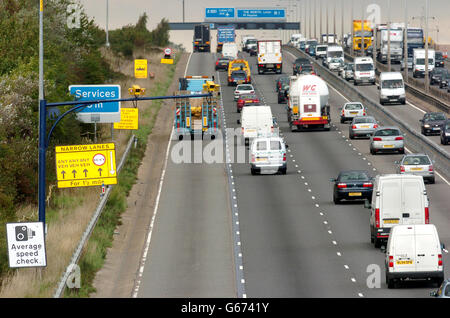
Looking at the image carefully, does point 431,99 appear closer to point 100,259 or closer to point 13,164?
point 13,164

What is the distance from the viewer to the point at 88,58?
93188mm

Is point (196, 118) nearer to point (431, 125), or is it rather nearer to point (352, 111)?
point (352, 111)

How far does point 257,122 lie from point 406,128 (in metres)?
8.34

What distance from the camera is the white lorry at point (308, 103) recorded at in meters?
73.0

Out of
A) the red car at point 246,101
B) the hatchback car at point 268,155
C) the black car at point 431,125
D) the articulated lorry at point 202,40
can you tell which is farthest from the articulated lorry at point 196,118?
the articulated lorry at point 202,40

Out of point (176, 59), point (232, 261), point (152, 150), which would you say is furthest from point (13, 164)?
point (176, 59)

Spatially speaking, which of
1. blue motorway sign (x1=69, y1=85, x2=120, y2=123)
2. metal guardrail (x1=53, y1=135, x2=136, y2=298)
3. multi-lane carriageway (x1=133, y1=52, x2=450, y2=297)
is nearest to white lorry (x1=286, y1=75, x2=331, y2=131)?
multi-lane carriageway (x1=133, y1=52, x2=450, y2=297)

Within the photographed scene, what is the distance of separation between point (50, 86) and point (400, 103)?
35508 mm

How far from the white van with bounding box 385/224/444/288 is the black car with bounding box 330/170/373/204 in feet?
52.6

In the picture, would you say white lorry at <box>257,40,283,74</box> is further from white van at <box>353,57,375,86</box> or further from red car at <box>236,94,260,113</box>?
red car at <box>236,94,260,113</box>

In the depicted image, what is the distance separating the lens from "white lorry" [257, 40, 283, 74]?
11456 centimetres

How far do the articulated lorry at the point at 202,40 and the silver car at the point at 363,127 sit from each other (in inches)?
3293

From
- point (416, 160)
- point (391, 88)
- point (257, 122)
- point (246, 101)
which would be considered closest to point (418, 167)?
point (416, 160)

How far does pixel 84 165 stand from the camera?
43688mm
